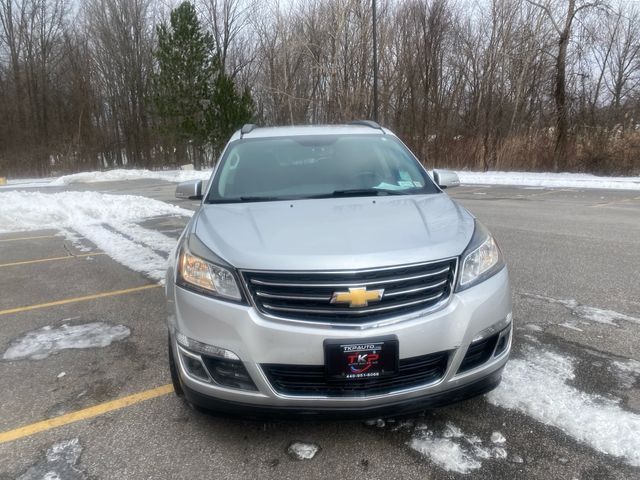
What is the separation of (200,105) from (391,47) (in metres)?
13.5

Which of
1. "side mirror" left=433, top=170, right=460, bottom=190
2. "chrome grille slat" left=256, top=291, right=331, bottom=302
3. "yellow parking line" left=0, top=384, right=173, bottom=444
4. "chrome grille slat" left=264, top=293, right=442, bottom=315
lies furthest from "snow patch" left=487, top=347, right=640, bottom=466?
"yellow parking line" left=0, top=384, right=173, bottom=444

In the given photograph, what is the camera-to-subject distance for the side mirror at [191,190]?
4004 mm

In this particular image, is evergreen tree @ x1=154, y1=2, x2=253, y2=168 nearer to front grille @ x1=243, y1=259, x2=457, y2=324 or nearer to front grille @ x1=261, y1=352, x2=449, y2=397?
front grille @ x1=243, y1=259, x2=457, y2=324

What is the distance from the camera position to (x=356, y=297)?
2.24 m

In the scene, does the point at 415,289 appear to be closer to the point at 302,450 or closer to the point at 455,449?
the point at 455,449

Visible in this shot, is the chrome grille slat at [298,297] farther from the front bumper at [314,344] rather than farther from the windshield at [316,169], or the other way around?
the windshield at [316,169]

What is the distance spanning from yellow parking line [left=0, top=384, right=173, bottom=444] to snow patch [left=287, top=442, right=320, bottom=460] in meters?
1.09

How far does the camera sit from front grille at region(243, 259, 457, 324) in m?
2.25

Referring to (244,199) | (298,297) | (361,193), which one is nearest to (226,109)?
(244,199)

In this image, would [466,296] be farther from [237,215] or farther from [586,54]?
[586,54]

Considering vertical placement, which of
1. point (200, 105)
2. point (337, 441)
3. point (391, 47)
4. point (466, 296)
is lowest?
point (337, 441)

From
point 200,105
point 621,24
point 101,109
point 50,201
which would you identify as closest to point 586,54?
point 621,24

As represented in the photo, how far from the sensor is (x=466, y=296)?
240cm

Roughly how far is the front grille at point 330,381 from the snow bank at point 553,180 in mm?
15331
